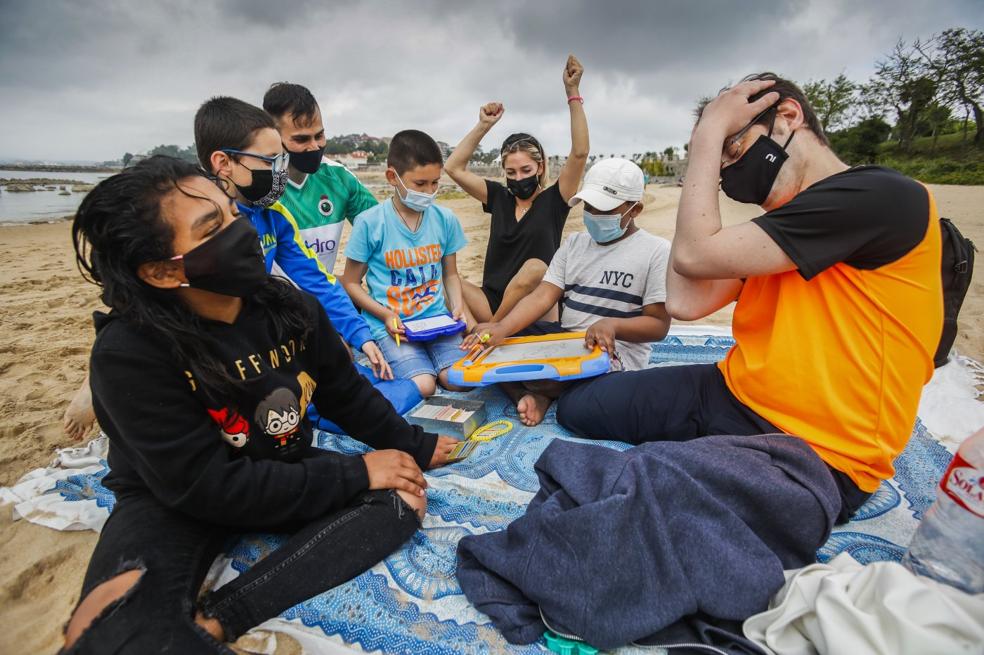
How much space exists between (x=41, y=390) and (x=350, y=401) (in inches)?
115

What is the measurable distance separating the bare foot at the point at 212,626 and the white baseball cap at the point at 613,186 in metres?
2.54

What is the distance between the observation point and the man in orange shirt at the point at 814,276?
1586 mm

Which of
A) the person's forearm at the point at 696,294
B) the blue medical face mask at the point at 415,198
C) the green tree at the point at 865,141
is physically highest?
the green tree at the point at 865,141

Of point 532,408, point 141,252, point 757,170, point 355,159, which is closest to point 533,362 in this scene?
point 532,408

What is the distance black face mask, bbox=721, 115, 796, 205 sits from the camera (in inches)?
71.7

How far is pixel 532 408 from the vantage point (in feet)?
9.55

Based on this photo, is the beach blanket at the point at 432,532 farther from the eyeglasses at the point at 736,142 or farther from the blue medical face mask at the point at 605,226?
the eyeglasses at the point at 736,142

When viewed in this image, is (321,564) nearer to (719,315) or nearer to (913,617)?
(913,617)

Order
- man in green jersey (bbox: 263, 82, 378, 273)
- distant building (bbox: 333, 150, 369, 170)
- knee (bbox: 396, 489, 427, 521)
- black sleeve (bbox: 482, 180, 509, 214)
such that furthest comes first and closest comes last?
distant building (bbox: 333, 150, 369, 170), black sleeve (bbox: 482, 180, 509, 214), man in green jersey (bbox: 263, 82, 378, 273), knee (bbox: 396, 489, 427, 521)

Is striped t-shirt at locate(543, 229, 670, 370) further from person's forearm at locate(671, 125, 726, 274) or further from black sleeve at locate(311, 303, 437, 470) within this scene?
black sleeve at locate(311, 303, 437, 470)

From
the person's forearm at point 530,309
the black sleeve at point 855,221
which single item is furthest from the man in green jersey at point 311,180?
the black sleeve at point 855,221

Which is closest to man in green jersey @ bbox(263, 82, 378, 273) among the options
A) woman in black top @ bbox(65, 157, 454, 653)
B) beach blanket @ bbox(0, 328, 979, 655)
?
beach blanket @ bbox(0, 328, 979, 655)

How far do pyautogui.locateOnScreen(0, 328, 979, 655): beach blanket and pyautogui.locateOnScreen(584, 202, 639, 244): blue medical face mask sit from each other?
1.15m

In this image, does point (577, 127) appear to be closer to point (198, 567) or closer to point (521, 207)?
point (521, 207)
